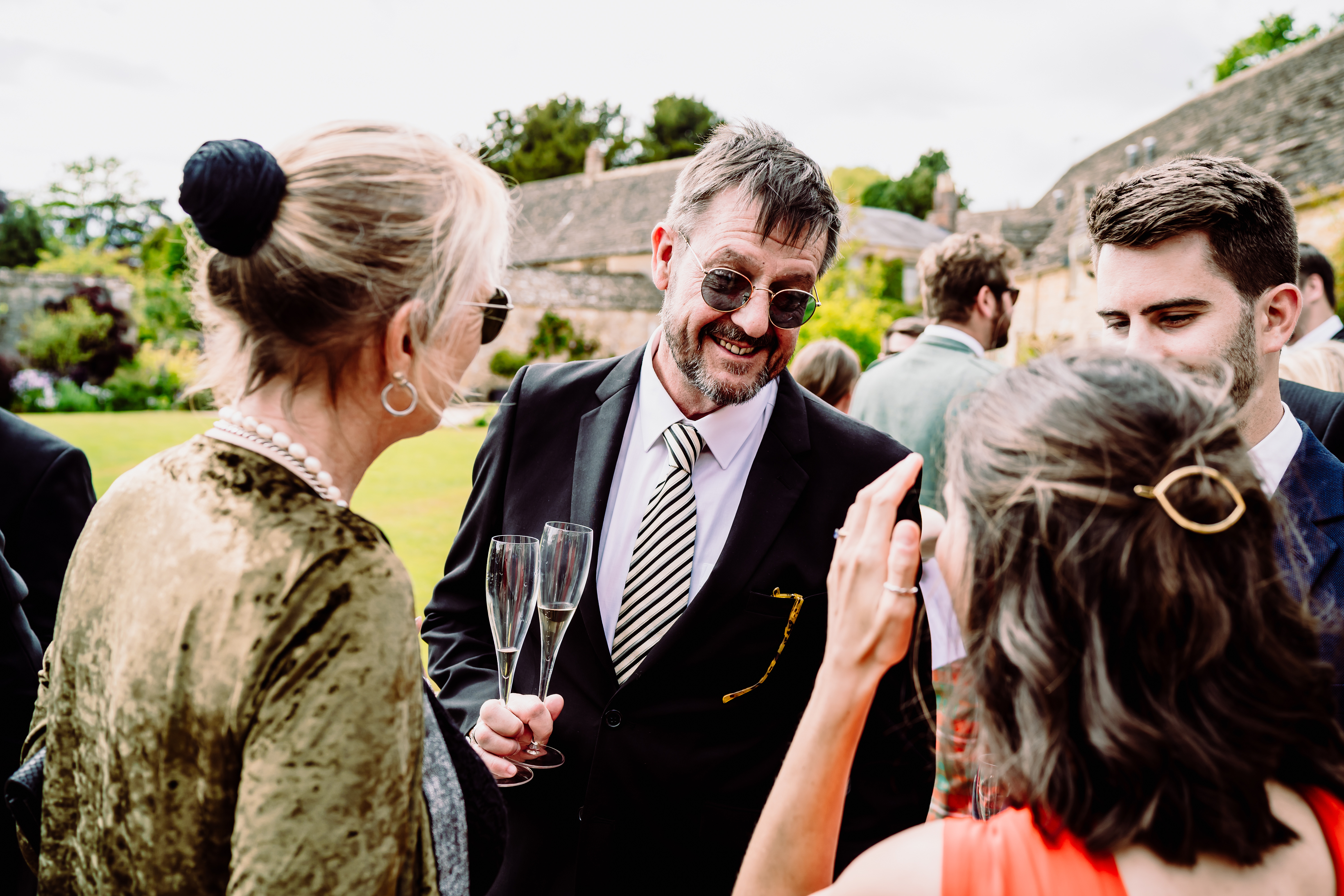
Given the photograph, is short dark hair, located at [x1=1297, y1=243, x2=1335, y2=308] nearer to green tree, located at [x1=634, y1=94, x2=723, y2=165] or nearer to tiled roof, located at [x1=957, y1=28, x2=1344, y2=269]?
tiled roof, located at [x1=957, y1=28, x2=1344, y2=269]

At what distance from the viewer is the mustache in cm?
239

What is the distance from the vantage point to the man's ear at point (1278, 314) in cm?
229

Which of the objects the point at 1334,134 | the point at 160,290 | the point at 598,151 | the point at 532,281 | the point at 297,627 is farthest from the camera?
the point at 598,151

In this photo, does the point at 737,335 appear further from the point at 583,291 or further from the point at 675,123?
the point at 675,123

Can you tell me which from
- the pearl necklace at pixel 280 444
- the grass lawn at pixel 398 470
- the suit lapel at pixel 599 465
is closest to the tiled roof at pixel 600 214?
the grass lawn at pixel 398 470

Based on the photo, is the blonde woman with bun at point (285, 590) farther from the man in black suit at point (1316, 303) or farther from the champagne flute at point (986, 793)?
the man in black suit at point (1316, 303)

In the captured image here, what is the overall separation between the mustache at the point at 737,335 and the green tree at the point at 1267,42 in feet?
152

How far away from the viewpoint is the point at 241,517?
122cm

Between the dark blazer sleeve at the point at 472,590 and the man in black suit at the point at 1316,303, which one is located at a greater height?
the man in black suit at the point at 1316,303

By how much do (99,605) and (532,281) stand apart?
3378cm

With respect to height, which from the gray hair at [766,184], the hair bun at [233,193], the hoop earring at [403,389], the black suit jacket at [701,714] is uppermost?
the gray hair at [766,184]

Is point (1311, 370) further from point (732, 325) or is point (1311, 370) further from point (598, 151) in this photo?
point (598, 151)

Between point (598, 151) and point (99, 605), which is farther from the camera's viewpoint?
point (598, 151)

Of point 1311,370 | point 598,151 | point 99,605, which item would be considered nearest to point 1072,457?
point 99,605
